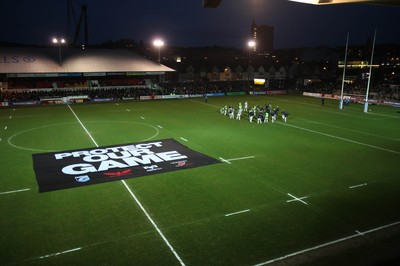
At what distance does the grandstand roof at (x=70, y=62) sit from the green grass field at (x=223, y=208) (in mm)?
25723

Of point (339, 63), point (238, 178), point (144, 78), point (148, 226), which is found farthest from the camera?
point (339, 63)

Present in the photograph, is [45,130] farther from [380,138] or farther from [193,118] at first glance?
[380,138]

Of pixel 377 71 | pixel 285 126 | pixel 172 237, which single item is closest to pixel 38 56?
pixel 285 126

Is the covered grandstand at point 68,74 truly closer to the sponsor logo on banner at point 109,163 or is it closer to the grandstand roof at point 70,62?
the grandstand roof at point 70,62

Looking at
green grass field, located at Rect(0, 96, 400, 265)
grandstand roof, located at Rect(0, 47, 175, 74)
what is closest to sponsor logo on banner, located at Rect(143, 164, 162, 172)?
green grass field, located at Rect(0, 96, 400, 265)

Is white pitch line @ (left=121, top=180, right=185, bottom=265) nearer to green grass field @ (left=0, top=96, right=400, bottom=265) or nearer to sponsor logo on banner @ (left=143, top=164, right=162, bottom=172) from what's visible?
green grass field @ (left=0, top=96, right=400, bottom=265)

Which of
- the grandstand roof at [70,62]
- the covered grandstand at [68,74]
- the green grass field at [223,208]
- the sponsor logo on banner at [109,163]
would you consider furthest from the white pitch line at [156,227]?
the grandstand roof at [70,62]

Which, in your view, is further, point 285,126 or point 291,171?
point 285,126

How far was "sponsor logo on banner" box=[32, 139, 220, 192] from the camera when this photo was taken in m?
15.2

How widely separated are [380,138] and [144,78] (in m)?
44.3

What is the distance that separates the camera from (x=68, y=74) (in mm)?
46938

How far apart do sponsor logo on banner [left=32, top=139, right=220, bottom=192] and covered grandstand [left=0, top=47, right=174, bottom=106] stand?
97.7 feet

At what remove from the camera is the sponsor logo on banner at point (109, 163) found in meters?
15.2

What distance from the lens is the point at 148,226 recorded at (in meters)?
10.9
